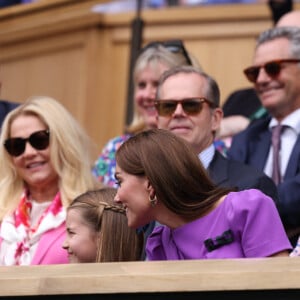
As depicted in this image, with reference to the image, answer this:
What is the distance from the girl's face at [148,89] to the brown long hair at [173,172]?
1878 mm

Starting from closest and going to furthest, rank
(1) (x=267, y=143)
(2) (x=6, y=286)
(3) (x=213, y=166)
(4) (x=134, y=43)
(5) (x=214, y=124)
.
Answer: (2) (x=6, y=286) < (3) (x=213, y=166) < (5) (x=214, y=124) < (1) (x=267, y=143) < (4) (x=134, y=43)

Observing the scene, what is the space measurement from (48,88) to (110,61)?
51 cm

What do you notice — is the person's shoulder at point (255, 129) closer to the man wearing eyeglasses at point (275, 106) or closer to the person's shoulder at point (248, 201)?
the man wearing eyeglasses at point (275, 106)

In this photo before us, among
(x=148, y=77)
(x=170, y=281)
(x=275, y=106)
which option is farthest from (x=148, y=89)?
(x=170, y=281)

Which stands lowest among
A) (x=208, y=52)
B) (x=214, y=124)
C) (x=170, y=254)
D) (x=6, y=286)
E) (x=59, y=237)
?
(x=6, y=286)

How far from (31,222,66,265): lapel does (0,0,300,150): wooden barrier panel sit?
249 cm

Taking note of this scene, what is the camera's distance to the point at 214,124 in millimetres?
4414

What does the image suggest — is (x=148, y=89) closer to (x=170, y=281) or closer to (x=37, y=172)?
(x=37, y=172)

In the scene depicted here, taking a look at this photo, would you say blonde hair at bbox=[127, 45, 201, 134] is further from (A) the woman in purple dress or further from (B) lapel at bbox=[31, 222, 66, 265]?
(A) the woman in purple dress

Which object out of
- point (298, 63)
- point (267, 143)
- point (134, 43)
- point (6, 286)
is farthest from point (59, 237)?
point (134, 43)

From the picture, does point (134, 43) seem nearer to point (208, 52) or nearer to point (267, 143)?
point (208, 52)

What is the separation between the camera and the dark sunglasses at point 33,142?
4605 millimetres

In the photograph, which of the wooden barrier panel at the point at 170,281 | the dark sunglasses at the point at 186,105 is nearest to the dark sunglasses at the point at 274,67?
the dark sunglasses at the point at 186,105

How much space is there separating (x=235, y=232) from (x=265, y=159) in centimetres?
156
